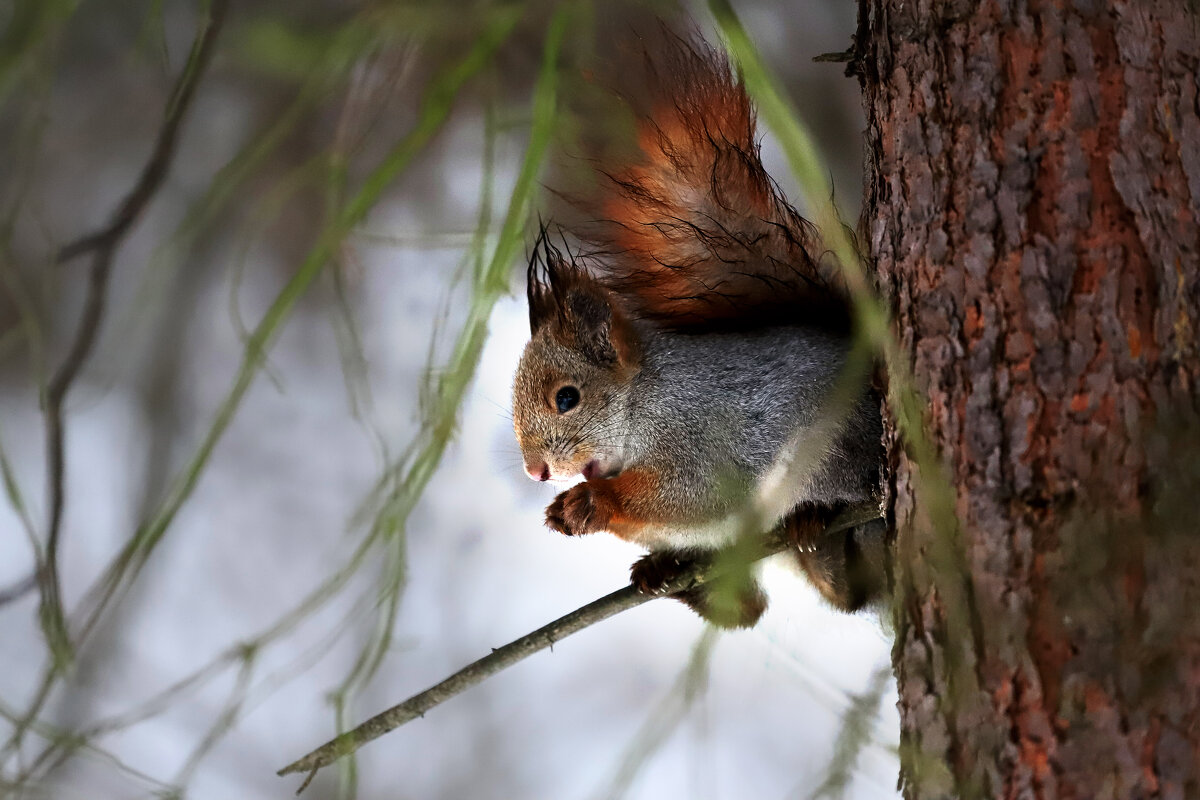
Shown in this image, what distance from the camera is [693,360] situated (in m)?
1.25

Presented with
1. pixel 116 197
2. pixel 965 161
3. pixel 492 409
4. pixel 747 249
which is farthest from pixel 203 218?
pixel 116 197

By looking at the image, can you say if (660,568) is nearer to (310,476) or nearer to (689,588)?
(689,588)

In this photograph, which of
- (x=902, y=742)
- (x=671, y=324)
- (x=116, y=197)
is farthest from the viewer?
(x=116, y=197)

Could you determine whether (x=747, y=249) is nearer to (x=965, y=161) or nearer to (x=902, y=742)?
(x=965, y=161)

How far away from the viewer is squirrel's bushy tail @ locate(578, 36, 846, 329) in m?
1.08

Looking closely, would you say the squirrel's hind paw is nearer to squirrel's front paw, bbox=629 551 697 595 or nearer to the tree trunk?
squirrel's front paw, bbox=629 551 697 595

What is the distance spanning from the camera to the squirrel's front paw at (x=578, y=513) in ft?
3.95

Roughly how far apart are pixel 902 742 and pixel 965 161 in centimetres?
41

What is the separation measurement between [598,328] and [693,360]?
122 mm

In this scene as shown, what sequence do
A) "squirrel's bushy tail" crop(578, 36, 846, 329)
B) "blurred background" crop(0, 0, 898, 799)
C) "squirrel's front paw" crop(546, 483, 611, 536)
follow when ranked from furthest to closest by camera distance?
"blurred background" crop(0, 0, 898, 799) < "squirrel's front paw" crop(546, 483, 611, 536) < "squirrel's bushy tail" crop(578, 36, 846, 329)

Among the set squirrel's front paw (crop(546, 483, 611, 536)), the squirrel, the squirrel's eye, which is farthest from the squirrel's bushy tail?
squirrel's front paw (crop(546, 483, 611, 536))

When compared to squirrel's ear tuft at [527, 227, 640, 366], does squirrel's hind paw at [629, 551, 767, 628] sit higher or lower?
lower

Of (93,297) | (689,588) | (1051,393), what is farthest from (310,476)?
(1051,393)

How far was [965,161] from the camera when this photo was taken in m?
0.73
